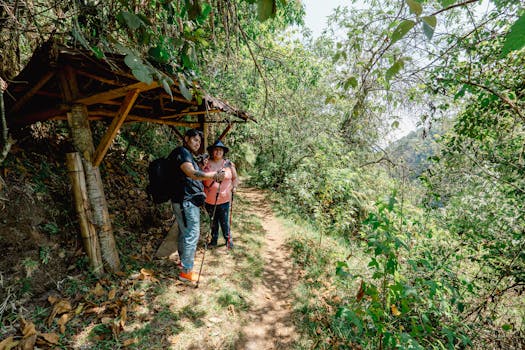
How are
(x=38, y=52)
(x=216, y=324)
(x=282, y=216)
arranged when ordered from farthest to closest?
(x=282, y=216), (x=216, y=324), (x=38, y=52)

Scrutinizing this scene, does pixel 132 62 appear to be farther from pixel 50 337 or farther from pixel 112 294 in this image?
pixel 112 294

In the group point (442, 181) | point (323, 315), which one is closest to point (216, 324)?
point (323, 315)

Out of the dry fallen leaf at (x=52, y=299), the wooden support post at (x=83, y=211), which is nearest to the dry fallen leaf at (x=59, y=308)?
the dry fallen leaf at (x=52, y=299)

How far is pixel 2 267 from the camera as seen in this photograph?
9.34 feet

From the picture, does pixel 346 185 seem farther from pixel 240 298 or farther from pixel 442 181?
pixel 240 298

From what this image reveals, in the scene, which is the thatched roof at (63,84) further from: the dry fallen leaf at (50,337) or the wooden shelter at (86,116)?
the dry fallen leaf at (50,337)

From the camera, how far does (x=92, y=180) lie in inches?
128

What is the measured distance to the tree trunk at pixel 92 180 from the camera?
315 centimetres

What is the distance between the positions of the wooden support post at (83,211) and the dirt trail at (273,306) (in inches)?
89.1

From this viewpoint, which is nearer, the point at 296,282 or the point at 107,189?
the point at 296,282

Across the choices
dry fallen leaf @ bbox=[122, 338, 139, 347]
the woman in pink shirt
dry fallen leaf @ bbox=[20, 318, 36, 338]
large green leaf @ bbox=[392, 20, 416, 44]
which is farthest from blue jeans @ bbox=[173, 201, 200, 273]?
large green leaf @ bbox=[392, 20, 416, 44]

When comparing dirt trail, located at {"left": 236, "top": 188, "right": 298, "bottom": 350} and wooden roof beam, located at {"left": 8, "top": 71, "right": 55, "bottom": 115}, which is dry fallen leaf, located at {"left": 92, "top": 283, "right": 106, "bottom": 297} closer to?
dirt trail, located at {"left": 236, "top": 188, "right": 298, "bottom": 350}

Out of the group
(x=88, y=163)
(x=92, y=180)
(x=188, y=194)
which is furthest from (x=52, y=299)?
(x=188, y=194)

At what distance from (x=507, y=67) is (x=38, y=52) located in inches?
232
